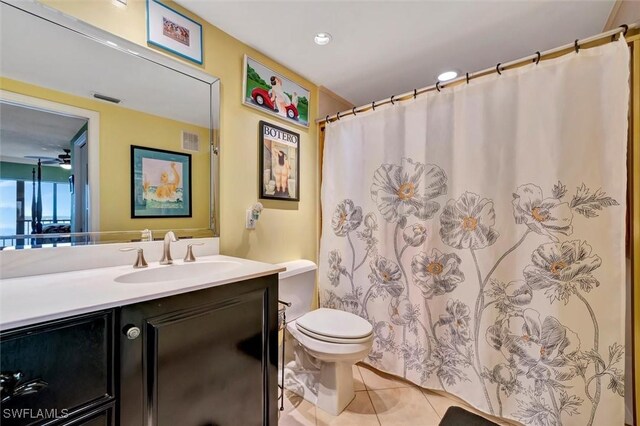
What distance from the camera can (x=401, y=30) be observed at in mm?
1521

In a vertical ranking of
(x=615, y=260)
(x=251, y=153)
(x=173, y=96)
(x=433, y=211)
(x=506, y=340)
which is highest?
(x=173, y=96)

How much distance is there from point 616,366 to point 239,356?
1.58m

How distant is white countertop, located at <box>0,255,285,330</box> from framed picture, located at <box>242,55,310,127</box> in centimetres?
115

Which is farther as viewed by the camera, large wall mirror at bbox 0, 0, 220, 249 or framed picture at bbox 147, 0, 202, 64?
framed picture at bbox 147, 0, 202, 64

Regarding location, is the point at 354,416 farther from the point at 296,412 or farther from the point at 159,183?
the point at 159,183

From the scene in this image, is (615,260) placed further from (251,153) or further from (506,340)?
(251,153)

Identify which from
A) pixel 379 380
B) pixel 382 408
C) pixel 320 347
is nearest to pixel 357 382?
pixel 379 380

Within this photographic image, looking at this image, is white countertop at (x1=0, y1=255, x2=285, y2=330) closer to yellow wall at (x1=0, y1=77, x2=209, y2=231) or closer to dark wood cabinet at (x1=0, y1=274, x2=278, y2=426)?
dark wood cabinet at (x1=0, y1=274, x2=278, y2=426)

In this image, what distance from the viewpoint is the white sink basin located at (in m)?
1.10

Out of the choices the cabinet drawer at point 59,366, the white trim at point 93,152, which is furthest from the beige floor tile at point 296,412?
the white trim at point 93,152

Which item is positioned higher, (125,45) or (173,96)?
(125,45)

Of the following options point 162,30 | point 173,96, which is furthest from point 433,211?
point 162,30

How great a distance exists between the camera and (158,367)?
32.8 inches

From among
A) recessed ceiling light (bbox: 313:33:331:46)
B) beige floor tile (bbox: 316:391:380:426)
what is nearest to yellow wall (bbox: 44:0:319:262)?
recessed ceiling light (bbox: 313:33:331:46)
